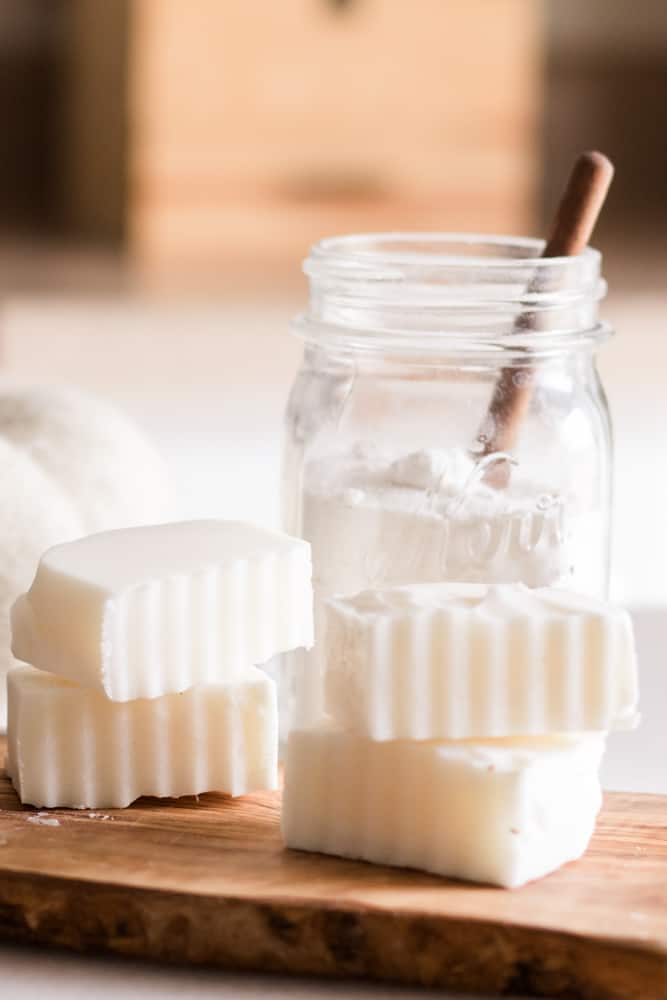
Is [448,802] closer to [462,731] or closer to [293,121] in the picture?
[462,731]

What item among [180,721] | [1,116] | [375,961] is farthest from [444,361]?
[1,116]

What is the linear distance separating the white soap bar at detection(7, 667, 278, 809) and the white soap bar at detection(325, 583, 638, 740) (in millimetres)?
77

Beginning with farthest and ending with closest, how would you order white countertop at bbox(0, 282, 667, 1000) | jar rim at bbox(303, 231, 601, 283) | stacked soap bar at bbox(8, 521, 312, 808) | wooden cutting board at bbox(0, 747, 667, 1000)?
white countertop at bbox(0, 282, 667, 1000) → jar rim at bbox(303, 231, 601, 283) → stacked soap bar at bbox(8, 521, 312, 808) → wooden cutting board at bbox(0, 747, 667, 1000)

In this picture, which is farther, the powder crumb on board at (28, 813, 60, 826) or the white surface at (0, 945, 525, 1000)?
the powder crumb on board at (28, 813, 60, 826)

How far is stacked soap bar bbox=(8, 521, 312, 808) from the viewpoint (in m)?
0.72

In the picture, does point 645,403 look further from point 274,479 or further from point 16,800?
point 16,800

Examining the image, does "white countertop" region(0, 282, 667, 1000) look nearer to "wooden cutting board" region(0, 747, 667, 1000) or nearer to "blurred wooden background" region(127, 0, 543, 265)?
"blurred wooden background" region(127, 0, 543, 265)

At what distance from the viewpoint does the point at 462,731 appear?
0.68m

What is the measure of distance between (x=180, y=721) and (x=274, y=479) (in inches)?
56.3

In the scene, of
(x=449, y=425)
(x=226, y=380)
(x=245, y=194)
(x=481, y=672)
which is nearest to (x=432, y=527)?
(x=449, y=425)

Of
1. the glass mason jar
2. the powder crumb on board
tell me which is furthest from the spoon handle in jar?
the powder crumb on board

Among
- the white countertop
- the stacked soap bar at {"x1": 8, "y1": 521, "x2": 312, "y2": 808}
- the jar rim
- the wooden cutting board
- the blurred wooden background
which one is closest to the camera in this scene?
the wooden cutting board

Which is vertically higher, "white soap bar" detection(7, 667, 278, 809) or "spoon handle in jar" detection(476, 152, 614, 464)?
"spoon handle in jar" detection(476, 152, 614, 464)

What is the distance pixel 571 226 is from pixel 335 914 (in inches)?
17.0
